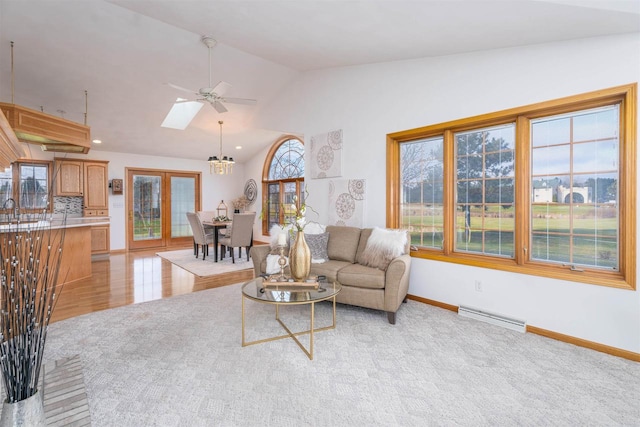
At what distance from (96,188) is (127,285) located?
11.0 ft

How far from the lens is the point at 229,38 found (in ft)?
11.6

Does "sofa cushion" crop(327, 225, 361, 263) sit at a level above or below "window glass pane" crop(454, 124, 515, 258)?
below

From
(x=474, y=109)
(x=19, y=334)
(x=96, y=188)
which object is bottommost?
(x=19, y=334)

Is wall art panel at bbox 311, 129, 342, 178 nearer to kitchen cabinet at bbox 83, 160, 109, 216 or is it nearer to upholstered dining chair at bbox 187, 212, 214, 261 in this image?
upholstered dining chair at bbox 187, 212, 214, 261

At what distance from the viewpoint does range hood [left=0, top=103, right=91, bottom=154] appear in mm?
3566

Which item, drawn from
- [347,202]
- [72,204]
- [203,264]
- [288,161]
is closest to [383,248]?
[347,202]

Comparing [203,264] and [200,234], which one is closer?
[203,264]

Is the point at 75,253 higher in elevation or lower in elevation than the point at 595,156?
lower

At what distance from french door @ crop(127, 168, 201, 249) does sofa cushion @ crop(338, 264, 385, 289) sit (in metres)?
6.32

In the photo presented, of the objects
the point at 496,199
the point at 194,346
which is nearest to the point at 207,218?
the point at 194,346

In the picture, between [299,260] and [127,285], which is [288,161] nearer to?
[127,285]

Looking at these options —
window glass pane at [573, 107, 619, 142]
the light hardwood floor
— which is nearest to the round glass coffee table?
the light hardwood floor

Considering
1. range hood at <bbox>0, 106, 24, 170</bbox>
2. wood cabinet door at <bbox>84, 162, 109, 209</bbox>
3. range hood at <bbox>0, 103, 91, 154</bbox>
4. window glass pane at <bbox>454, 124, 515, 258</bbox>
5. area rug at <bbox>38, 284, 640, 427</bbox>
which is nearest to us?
area rug at <bbox>38, 284, 640, 427</bbox>

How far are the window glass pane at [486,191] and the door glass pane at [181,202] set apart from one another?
7.02m
